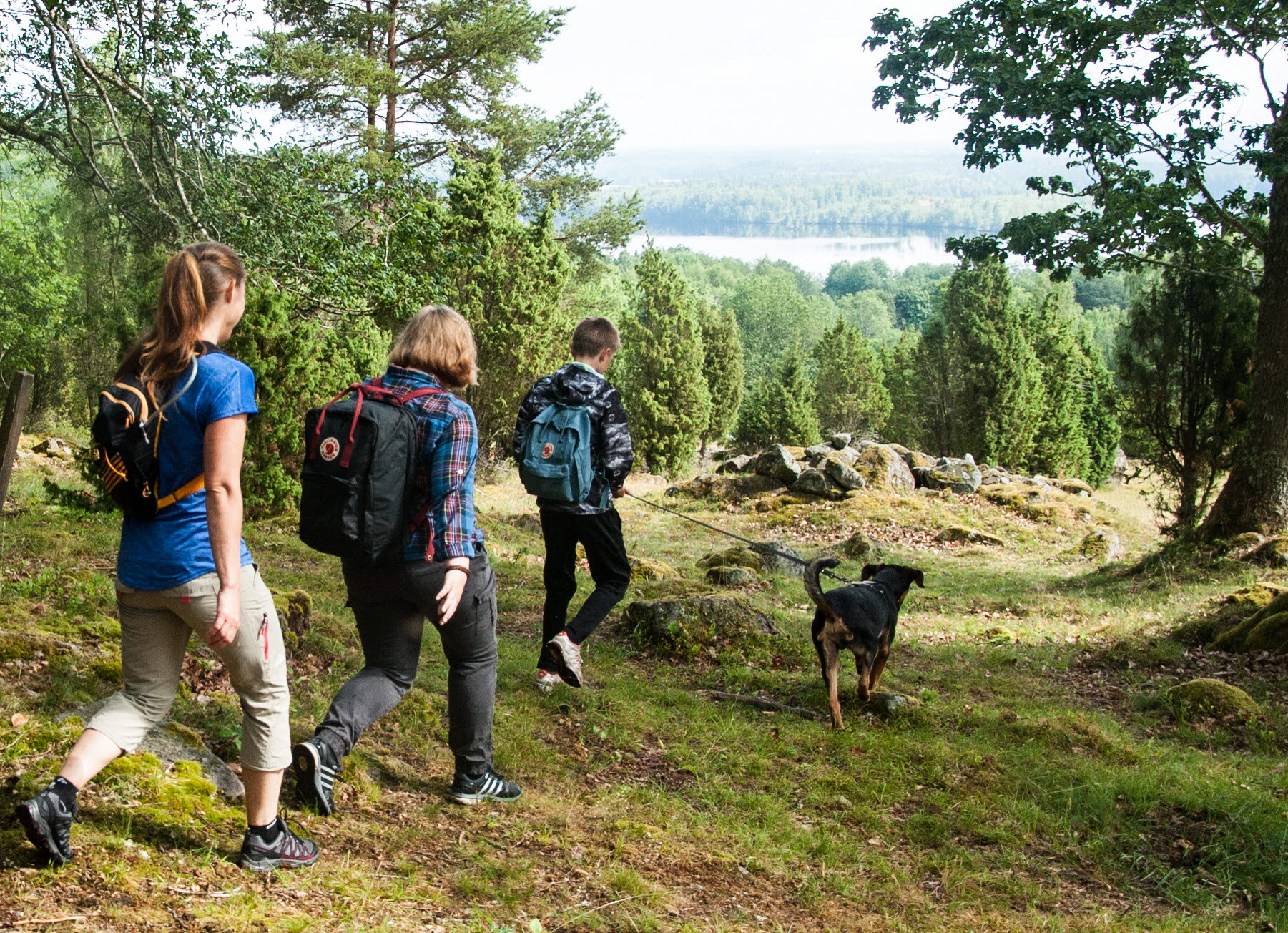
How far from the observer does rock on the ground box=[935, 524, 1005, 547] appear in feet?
51.5

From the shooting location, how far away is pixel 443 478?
3326 mm

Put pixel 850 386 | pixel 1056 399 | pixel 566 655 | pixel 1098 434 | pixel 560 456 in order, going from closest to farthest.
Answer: pixel 560 456
pixel 566 655
pixel 1056 399
pixel 1098 434
pixel 850 386

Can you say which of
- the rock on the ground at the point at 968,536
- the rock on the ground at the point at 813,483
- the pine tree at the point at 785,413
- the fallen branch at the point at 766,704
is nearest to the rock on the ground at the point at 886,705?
the fallen branch at the point at 766,704

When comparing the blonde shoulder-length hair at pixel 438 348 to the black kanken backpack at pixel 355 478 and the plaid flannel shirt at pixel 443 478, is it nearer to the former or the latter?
the plaid flannel shirt at pixel 443 478

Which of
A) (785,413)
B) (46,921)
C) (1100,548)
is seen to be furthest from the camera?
(785,413)

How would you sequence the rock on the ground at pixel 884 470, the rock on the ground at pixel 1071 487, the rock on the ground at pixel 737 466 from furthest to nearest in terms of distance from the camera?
the rock on the ground at pixel 1071 487, the rock on the ground at pixel 737 466, the rock on the ground at pixel 884 470

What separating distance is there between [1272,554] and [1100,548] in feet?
16.1

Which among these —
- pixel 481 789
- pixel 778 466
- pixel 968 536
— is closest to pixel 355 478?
pixel 481 789

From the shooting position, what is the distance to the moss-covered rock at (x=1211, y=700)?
6.09 m

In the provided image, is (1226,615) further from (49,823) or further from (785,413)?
(785,413)

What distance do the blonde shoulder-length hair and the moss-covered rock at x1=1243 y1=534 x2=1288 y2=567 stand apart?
9648 mm

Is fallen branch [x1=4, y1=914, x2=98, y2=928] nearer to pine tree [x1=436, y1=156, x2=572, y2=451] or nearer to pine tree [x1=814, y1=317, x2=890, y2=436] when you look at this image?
pine tree [x1=436, y1=156, x2=572, y2=451]

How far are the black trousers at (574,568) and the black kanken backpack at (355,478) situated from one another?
1.93m

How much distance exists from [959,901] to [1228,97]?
36.6ft
